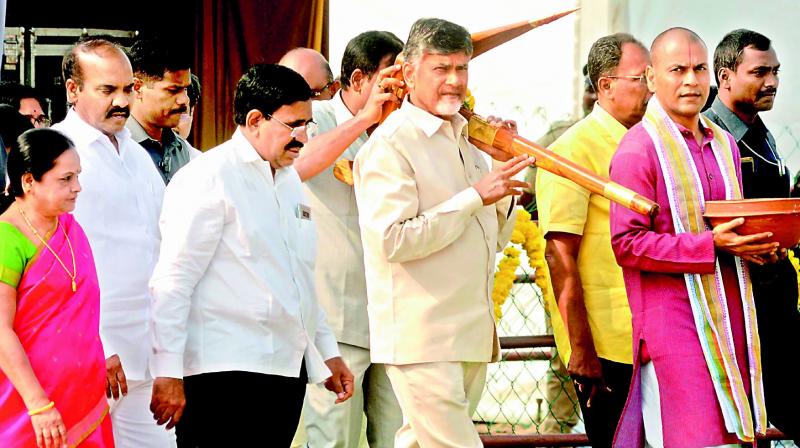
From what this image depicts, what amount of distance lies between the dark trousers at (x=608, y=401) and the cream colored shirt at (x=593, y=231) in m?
0.05

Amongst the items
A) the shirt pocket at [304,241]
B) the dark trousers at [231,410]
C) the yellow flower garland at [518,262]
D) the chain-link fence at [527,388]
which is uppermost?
the shirt pocket at [304,241]

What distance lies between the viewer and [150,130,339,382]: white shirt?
3.86 meters

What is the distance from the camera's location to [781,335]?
5.38 meters

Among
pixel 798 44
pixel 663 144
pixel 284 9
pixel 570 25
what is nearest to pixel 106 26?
pixel 284 9

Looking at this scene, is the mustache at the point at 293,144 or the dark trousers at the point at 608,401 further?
the dark trousers at the point at 608,401

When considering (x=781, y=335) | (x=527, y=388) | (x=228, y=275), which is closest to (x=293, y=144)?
(x=228, y=275)

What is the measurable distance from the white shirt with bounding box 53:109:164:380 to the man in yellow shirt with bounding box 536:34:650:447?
1.51 metres

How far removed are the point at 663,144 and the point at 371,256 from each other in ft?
3.49

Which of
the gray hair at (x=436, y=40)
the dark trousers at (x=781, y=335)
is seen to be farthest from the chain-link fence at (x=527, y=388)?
the gray hair at (x=436, y=40)

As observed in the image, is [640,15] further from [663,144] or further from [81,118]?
[81,118]

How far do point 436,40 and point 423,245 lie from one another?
717 mm

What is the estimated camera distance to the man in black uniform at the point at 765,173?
5.33 meters

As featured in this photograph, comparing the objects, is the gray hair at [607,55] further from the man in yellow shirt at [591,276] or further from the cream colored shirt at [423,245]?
the cream colored shirt at [423,245]

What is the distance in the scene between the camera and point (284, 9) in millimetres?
7793
